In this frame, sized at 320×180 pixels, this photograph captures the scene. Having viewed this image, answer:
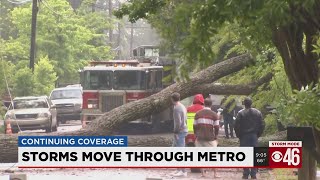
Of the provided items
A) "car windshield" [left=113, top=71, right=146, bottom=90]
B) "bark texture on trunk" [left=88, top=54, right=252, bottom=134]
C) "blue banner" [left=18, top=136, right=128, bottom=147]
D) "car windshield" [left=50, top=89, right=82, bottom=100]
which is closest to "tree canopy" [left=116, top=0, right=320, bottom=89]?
"blue banner" [left=18, top=136, right=128, bottom=147]

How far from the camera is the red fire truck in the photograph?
26266mm

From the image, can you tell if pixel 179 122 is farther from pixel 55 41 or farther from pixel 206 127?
pixel 55 41

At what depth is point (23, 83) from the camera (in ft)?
122

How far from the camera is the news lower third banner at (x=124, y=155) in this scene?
11828mm

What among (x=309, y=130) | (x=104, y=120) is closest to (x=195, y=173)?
(x=104, y=120)

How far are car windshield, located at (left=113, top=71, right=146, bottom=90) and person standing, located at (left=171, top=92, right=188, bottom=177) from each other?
36.3 ft

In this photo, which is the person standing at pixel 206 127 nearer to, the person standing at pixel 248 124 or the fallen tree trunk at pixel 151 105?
the person standing at pixel 248 124

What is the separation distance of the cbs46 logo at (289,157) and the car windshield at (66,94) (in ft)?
89.3

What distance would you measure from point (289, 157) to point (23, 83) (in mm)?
28655

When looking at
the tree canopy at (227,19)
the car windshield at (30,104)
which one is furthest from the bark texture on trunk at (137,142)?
the car windshield at (30,104)

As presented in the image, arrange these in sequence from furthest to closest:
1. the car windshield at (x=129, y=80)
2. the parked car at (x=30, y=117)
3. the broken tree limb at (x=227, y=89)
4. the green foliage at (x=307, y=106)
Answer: the parked car at (x=30, y=117), the car windshield at (x=129, y=80), the broken tree limb at (x=227, y=89), the green foliage at (x=307, y=106)

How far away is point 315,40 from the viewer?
591cm

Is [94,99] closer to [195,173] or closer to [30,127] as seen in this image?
[30,127]

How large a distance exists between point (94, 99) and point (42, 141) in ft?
48.0
